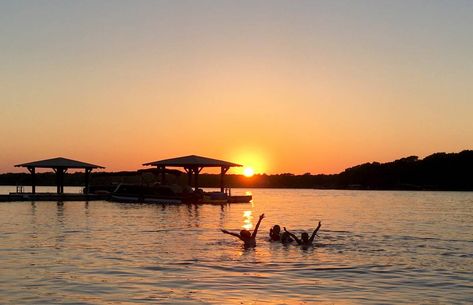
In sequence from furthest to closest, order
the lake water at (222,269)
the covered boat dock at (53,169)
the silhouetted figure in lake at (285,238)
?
the covered boat dock at (53,169) < the silhouetted figure in lake at (285,238) < the lake water at (222,269)

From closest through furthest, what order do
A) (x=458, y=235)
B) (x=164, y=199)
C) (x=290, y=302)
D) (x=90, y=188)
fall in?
(x=290, y=302) < (x=458, y=235) < (x=164, y=199) < (x=90, y=188)

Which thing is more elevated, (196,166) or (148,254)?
(196,166)

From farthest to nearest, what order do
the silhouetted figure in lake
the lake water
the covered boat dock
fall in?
the covered boat dock
the silhouetted figure in lake
the lake water

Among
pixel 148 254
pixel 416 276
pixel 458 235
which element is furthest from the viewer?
pixel 458 235

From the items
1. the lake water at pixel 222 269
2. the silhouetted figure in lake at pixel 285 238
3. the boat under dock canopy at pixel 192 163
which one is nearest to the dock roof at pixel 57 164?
the boat under dock canopy at pixel 192 163

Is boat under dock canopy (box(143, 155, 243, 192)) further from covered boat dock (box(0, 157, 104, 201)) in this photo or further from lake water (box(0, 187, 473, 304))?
lake water (box(0, 187, 473, 304))

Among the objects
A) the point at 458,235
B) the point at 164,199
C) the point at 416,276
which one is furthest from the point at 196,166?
the point at 416,276

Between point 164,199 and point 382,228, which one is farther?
point 164,199

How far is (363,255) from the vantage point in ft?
72.5

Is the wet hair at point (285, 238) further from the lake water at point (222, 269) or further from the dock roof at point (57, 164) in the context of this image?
the dock roof at point (57, 164)

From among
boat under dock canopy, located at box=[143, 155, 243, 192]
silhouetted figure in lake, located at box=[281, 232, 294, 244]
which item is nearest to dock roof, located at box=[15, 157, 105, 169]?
boat under dock canopy, located at box=[143, 155, 243, 192]

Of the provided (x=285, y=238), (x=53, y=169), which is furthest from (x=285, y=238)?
(x=53, y=169)

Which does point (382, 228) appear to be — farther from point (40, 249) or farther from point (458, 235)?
point (40, 249)

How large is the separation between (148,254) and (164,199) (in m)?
42.7
